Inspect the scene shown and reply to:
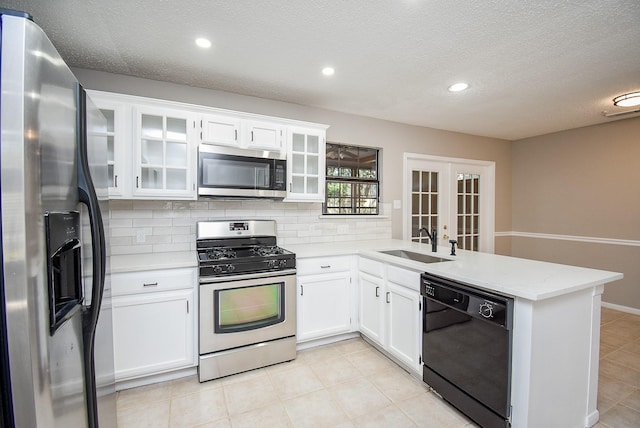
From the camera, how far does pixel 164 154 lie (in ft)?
7.91

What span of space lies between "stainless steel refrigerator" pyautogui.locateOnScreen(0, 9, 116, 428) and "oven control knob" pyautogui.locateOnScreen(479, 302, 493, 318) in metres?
1.82

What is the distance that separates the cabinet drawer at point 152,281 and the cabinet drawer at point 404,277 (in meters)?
1.53

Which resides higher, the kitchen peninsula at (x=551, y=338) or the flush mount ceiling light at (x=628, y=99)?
the flush mount ceiling light at (x=628, y=99)

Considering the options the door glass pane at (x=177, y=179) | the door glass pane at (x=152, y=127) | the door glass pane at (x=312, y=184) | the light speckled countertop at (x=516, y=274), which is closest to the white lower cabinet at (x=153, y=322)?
the door glass pane at (x=177, y=179)

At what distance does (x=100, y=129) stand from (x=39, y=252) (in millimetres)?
802

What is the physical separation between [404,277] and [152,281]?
6.05ft

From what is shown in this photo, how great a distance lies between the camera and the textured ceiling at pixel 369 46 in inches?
65.9

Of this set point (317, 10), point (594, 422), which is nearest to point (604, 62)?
point (317, 10)

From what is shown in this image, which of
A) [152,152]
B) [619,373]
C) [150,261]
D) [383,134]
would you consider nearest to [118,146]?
[152,152]

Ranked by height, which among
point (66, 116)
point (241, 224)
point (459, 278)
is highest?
point (66, 116)

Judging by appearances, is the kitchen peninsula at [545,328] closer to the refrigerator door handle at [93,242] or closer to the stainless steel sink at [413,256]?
the stainless steel sink at [413,256]

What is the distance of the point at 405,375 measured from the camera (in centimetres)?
232

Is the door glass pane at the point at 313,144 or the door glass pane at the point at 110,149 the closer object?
the door glass pane at the point at 110,149

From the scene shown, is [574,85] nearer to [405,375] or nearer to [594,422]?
[594,422]
